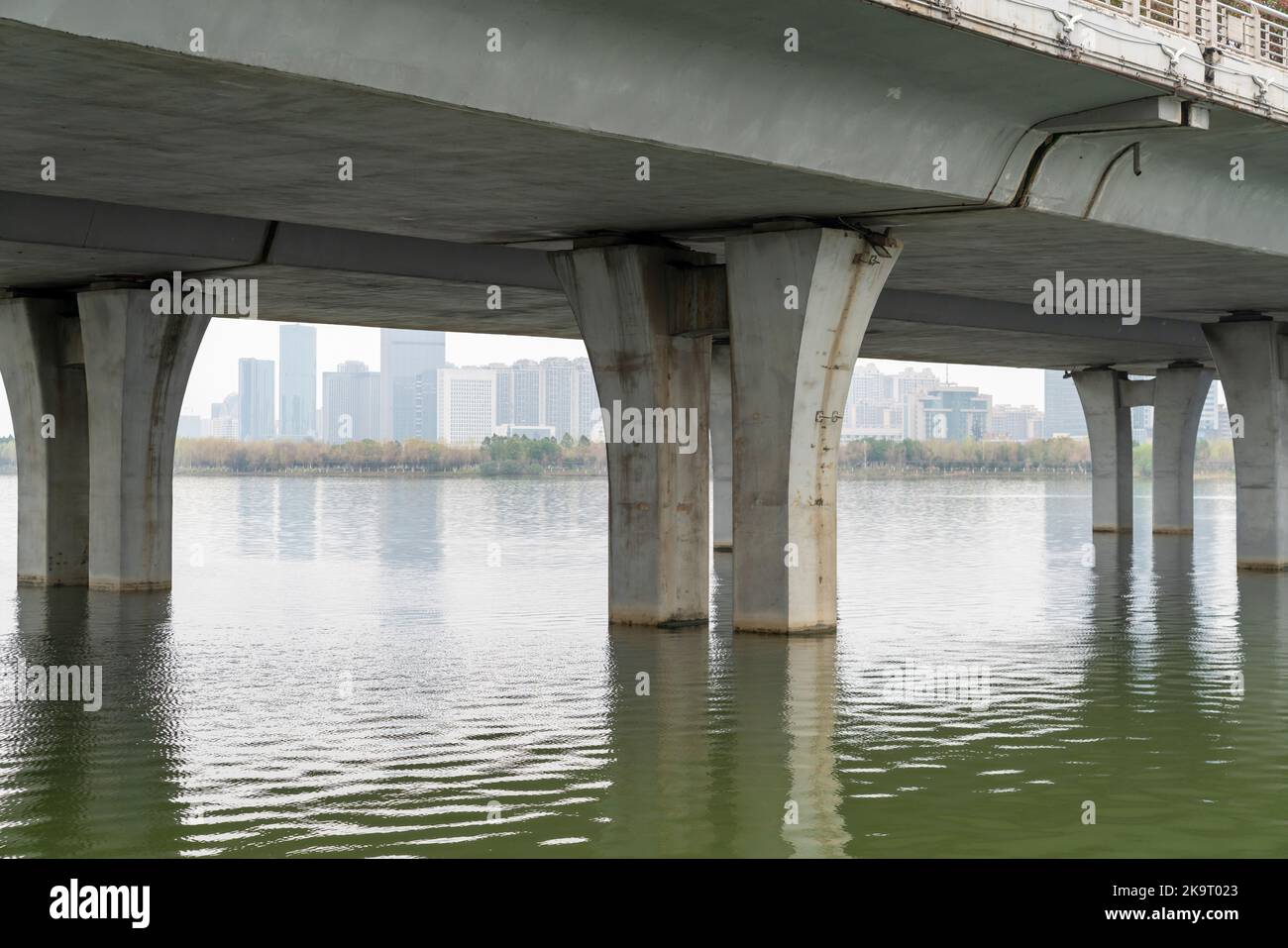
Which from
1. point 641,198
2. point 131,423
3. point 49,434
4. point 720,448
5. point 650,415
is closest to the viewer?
point 641,198

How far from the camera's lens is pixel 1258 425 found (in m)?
41.4

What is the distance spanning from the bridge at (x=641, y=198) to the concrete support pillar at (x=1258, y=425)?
3132mm

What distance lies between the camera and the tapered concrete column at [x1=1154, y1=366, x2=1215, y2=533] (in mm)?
59938

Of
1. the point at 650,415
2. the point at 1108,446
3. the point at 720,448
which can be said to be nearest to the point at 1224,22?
the point at 650,415

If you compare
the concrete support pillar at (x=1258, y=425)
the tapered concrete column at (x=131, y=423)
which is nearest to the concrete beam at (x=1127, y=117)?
the tapered concrete column at (x=131, y=423)

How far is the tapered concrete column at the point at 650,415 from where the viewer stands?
2552 centimetres

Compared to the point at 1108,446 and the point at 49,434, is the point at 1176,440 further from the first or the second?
the point at 49,434

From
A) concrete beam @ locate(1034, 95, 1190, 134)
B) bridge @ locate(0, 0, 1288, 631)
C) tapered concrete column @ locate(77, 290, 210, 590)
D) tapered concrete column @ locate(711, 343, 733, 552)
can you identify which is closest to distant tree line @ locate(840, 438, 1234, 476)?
tapered concrete column @ locate(711, 343, 733, 552)

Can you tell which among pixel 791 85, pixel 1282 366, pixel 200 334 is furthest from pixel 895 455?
pixel 791 85

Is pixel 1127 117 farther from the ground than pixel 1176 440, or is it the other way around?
pixel 1127 117

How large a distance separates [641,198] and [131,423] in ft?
45.1

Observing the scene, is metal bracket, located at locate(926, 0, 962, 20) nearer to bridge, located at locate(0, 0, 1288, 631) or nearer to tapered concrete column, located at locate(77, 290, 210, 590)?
bridge, located at locate(0, 0, 1288, 631)

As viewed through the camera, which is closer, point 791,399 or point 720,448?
point 791,399

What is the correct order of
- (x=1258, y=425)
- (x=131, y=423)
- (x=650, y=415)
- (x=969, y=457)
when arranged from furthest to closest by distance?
1. (x=969, y=457)
2. (x=1258, y=425)
3. (x=131, y=423)
4. (x=650, y=415)
